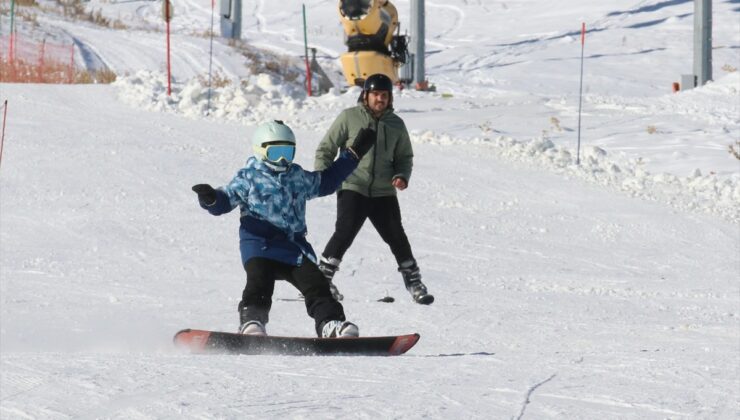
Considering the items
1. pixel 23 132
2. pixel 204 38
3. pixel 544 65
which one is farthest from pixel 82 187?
pixel 544 65

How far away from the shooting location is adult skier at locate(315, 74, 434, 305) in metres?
8.24

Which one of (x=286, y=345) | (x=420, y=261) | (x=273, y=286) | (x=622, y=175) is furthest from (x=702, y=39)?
(x=286, y=345)

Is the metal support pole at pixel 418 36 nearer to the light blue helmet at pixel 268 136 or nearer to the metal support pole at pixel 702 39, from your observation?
the metal support pole at pixel 702 39

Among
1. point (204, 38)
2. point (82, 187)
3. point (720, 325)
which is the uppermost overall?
point (204, 38)

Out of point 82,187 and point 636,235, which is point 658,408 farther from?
point 82,187

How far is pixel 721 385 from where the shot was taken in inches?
197

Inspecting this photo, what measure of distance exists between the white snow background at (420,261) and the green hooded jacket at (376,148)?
861 mm

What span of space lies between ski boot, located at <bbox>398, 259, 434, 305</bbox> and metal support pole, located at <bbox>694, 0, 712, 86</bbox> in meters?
16.1

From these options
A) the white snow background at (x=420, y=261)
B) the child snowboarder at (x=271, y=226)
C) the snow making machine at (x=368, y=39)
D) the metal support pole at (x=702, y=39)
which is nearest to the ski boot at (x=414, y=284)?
the white snow background at (x=420, y=261)

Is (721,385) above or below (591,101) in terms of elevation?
below

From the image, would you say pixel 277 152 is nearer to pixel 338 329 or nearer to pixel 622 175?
pixel 338 329

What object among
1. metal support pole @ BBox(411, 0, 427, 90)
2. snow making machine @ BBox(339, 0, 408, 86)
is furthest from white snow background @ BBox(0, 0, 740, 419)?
metal support pole @ BBox(411, 0, 427, 90)

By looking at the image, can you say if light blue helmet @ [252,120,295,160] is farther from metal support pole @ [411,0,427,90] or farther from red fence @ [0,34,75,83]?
metal support pole @ [411,0,427,90]

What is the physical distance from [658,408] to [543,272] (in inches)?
241
